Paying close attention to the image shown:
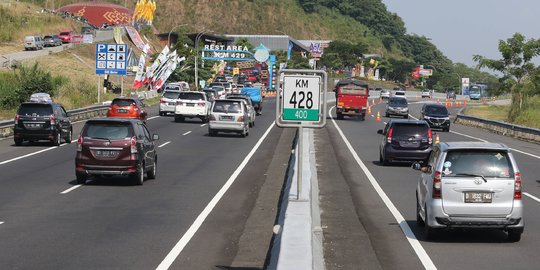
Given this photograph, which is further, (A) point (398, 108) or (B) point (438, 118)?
(A) point (398, 108)

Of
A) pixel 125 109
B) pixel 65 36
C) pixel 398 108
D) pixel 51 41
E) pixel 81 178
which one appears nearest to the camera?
pixel 81 178

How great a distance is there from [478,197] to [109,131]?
1129 cm

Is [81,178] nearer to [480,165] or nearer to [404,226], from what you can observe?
[404,226]

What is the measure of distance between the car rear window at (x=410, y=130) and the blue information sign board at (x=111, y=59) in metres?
36.1

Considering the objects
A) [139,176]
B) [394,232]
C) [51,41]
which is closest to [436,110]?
[139,176]

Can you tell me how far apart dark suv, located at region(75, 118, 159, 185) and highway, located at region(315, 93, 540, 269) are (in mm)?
4773

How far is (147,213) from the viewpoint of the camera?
17641 millimetres

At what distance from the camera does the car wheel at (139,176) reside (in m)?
22.8

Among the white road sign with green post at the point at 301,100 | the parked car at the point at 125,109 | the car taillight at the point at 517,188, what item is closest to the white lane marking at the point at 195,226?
the white road sign with green post at the point at 301,100

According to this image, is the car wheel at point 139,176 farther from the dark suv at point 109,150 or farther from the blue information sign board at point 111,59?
the blue information sign board at point 111,59

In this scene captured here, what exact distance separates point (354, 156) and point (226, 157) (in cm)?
512

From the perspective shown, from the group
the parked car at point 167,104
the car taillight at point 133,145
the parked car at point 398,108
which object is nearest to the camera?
the car taillight at point 133,145

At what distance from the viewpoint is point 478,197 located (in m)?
14.3

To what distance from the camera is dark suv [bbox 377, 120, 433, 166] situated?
30.3 meters
